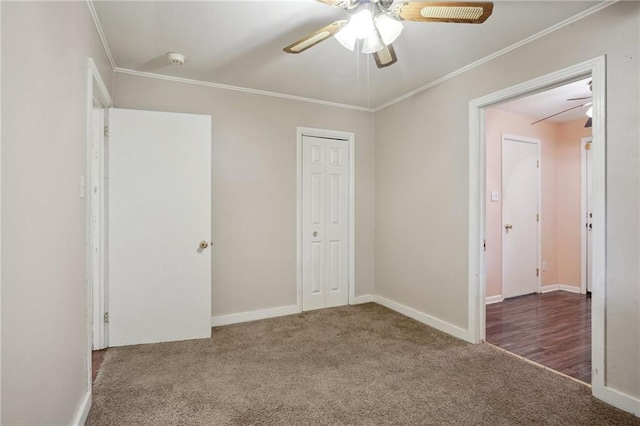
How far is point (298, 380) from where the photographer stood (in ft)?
7.52

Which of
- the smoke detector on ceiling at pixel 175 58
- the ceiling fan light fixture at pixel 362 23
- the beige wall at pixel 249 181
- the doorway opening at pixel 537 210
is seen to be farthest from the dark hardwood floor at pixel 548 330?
the smoke detector on ceiling at pixel 175 58

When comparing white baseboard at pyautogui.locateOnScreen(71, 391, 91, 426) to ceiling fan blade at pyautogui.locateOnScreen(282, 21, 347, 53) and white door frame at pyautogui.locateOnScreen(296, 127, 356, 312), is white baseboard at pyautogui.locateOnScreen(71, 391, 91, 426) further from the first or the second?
ceiling fan blade at pyautogui.locateOnScreen(282, 21, 347, 53)

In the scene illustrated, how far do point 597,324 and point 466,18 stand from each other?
2.03 meters

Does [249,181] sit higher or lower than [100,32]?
lower

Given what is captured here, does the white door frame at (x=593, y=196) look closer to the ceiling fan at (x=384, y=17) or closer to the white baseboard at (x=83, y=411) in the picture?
the ceiling fan at (x=384, y=17)

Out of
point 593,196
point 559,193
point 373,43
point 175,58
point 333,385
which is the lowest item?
point 333,385

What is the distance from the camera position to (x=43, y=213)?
51.9 inches

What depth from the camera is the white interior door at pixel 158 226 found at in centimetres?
283

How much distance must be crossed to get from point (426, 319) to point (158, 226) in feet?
9.20

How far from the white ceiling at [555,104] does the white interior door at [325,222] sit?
6.69ft

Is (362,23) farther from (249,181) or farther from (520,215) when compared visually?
(520,215)

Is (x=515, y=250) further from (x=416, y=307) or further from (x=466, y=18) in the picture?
(x=466, y=18)

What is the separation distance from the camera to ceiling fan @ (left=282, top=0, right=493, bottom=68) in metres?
1.57

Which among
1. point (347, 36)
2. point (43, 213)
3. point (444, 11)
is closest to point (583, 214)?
point (444, 11)
